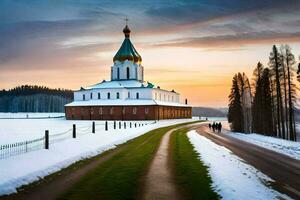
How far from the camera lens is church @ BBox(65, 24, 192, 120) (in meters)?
96.9

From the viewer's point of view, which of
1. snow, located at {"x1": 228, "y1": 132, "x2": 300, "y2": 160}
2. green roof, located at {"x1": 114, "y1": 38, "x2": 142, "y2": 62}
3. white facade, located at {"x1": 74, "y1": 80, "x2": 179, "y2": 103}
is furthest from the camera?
green roof, located at {"x1": 114, "y1": 38, "x2": 142, "y2": 62}

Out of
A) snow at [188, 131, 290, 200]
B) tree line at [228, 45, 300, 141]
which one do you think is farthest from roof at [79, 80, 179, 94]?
snow at [188, 131, 290, 200]

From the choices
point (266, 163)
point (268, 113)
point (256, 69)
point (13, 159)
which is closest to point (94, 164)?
point (13, 159)

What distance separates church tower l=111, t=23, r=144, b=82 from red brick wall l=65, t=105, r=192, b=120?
1482cm

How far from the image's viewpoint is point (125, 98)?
340 feet

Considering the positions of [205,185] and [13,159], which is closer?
[205,185]

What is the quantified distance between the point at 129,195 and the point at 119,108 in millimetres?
86924

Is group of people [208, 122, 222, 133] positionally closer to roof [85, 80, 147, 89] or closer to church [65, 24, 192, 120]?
church [65, 24, 192, 120]

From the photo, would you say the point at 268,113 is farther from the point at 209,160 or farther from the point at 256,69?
the point at 209,160

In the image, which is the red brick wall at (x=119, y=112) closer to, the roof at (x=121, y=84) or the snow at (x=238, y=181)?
the roof at (x=121, y=84)

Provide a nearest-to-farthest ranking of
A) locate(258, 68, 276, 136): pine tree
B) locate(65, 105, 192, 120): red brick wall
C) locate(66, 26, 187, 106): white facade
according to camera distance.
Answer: locate(258, 68, 276, 136): pine tree, locate(65, 105, 192, 120): red brick wall, locate(66, 26, 187, 106): white facade

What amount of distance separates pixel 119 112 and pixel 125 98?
276 inches

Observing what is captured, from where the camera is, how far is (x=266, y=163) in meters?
19.8

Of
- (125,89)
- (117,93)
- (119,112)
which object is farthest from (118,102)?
(125,89)
